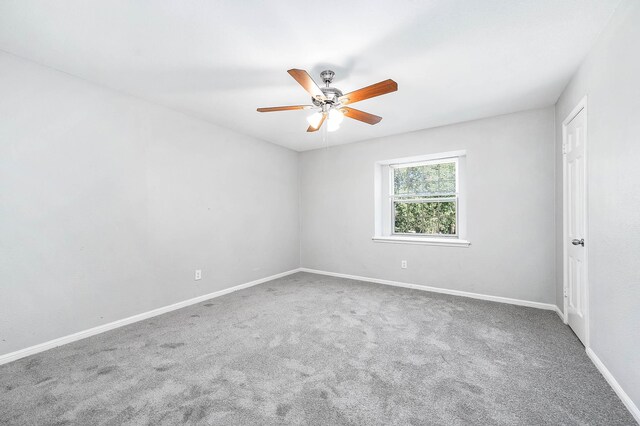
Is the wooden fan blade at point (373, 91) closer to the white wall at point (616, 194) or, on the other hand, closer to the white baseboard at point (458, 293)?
the white wall at point (616, 194)

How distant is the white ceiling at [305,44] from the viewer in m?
1.69

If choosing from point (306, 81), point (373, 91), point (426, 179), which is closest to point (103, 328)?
point (306, 81)

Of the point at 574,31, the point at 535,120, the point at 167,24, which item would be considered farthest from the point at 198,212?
the point at 535,120

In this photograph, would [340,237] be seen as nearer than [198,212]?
No

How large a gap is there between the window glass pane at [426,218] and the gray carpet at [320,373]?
145 cm

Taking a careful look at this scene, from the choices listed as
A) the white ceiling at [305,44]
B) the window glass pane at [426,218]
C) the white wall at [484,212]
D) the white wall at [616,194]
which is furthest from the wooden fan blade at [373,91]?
the window glass pane at [426,218]

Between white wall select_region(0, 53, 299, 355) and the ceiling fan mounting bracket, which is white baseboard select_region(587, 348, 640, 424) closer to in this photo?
the ceiling fan mounting bracket

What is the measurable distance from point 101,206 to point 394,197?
3.92 metres

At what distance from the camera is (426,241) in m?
4.04

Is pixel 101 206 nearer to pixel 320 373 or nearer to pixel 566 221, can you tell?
pixel 320 373

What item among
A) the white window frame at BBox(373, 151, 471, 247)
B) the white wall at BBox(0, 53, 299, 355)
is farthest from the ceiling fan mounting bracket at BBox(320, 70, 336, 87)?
the white window frame at BBox(373, 151, 471, 247)

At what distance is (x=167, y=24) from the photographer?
1820 millimetres

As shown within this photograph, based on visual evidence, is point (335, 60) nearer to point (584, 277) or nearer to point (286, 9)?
point (286, 9)

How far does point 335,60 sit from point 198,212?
251cm
